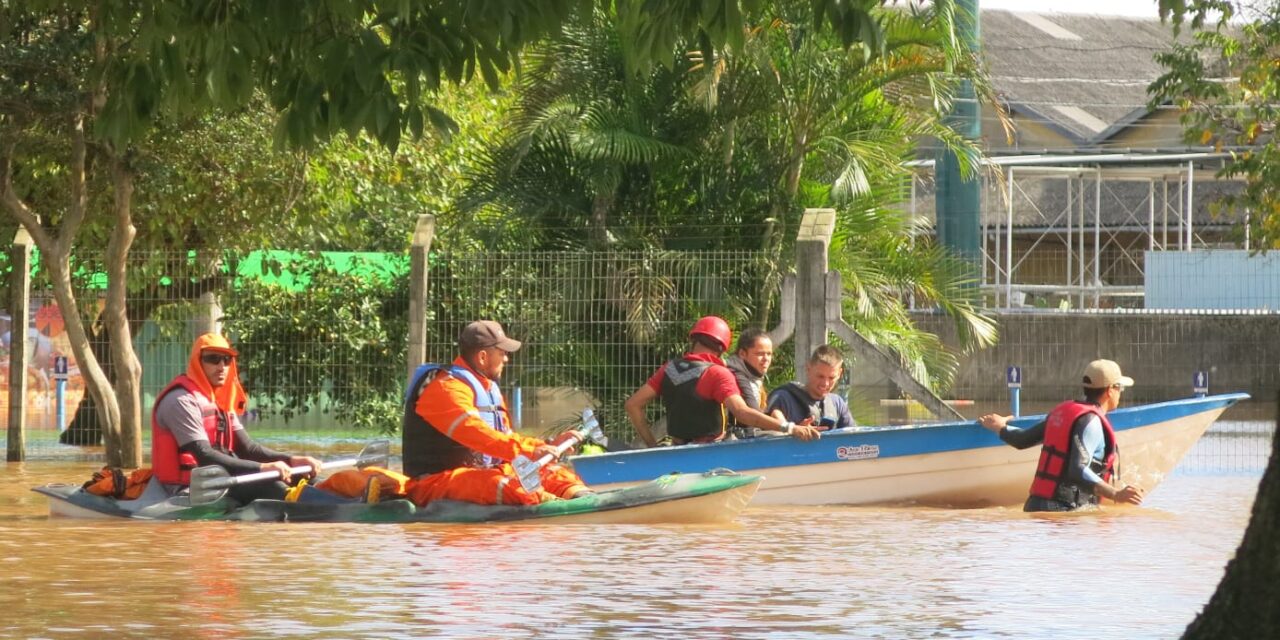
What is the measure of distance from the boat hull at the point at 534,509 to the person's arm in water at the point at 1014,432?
2164mm

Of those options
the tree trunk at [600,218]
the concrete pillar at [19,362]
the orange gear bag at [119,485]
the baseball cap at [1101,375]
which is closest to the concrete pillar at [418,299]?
the tree trunk at [600,218]

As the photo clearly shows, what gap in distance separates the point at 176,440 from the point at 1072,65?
5347 centimetres

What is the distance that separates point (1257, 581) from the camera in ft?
15.9

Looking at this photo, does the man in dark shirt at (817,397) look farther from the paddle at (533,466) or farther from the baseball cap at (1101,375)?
the paddle at (533,466)

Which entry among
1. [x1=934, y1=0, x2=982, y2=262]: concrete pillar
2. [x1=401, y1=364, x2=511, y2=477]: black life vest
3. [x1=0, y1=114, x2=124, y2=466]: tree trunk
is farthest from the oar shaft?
[x1=934, y1=0, x2=982, y2=262]: concrete pillar

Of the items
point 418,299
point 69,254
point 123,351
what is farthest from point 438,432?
point 69,254

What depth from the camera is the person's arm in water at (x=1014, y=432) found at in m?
13.5

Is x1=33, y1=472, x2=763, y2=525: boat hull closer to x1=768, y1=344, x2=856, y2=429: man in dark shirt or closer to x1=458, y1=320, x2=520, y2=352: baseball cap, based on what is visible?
x1=458, y1=320, x2=520, y2=352: baseball cap

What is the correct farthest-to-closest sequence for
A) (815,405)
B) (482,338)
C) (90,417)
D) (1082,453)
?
(90,417) → (815,405) → (1082,453) → (482,338)

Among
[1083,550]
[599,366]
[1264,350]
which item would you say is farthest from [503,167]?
[1264,350]

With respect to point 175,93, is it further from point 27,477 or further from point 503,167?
point 503,167

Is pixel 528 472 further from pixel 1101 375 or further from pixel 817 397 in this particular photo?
pixel 1101 375

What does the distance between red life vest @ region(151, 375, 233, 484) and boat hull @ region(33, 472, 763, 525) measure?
166mm

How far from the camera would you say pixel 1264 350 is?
31.4 metres
